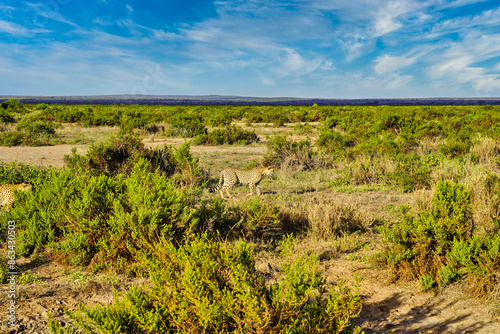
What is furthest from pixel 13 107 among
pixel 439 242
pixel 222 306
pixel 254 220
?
pixel 439 242

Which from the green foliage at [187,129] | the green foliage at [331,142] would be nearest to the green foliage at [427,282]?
the green foliage at [331,142]

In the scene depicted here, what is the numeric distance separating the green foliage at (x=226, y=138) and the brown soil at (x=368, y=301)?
13.5 meters

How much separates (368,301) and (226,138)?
14770 mm

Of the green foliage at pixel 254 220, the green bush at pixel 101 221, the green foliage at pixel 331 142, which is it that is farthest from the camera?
the green foliage at pixel 331 142

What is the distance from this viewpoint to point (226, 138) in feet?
58.8

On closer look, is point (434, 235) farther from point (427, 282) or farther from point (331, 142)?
point (331, 142)

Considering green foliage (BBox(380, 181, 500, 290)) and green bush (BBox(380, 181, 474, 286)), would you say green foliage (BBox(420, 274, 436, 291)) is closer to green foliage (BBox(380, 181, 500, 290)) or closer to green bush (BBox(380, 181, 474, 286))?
green foliage (BBox(380, 181, 500, 290))

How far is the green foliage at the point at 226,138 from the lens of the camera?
697 inches

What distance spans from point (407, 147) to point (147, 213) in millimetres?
11409

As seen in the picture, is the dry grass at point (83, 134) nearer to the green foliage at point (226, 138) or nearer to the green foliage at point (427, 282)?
the green foliage at point (226, 138)

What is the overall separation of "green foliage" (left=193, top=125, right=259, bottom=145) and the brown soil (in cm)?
1354

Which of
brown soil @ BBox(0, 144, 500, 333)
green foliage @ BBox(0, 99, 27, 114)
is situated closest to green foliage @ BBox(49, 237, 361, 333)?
brown soil @ BBox(0, 144, 500, 333)

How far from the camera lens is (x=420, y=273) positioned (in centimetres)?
405

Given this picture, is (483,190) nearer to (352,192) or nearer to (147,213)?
(352,192)
